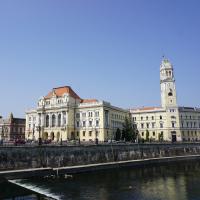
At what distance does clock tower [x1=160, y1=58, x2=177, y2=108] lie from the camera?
358ft

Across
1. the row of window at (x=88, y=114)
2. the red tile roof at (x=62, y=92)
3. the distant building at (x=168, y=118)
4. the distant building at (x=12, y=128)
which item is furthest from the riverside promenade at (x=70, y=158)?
the distant building at (x=12, y=128)

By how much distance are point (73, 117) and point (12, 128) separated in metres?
38.7

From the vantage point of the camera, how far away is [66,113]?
9606 centimetres

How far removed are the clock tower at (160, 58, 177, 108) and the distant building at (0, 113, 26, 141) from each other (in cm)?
6610

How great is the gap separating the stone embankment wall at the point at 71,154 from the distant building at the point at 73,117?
26613 mm

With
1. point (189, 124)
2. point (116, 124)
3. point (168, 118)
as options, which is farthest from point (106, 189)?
point (189, 124)

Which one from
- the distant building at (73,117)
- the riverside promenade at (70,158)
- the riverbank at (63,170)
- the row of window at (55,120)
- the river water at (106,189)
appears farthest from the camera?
the row of window at (55,120)

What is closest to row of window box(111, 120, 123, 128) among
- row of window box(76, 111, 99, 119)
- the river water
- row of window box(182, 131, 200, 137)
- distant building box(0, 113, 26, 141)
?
row of window box(76, 111, 99, 119)

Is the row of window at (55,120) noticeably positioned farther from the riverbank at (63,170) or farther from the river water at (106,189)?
the river water at (106,189)

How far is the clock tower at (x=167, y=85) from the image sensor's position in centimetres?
10900

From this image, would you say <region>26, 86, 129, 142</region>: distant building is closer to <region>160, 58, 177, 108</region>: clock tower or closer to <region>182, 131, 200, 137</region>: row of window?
<region>160, 58, 177, 108</region>: clock tower

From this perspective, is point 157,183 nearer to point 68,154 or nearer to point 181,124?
point 68,154

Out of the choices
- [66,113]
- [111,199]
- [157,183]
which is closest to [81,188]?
[111,199]

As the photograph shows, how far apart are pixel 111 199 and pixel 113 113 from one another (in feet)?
247
